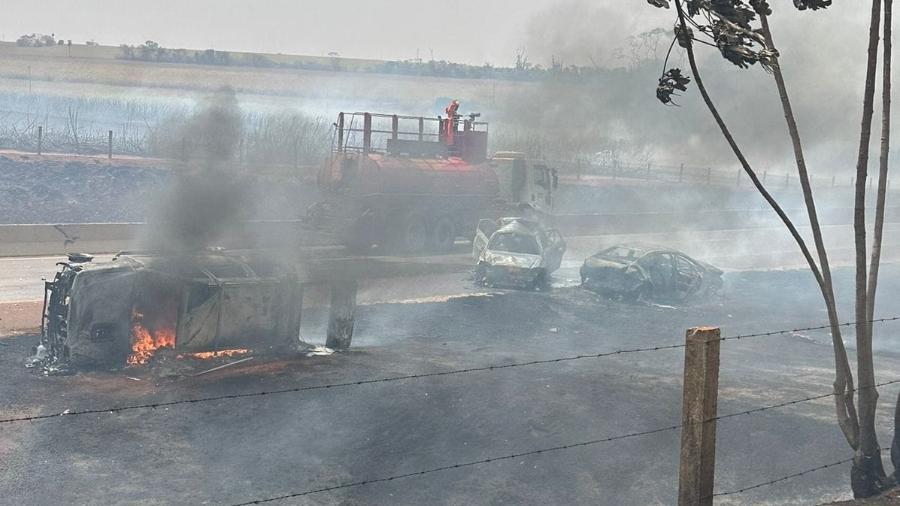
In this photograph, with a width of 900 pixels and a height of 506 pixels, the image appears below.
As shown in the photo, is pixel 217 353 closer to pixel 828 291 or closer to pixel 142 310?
pixel 142 310

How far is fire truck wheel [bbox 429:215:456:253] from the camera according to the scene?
26.4 metres

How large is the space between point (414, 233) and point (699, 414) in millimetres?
20756

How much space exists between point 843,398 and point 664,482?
1.99 meters

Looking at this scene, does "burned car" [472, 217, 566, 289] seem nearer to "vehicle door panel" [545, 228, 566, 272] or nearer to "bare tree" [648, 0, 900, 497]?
"vehicle door panel" [545, 228, 566, 272]

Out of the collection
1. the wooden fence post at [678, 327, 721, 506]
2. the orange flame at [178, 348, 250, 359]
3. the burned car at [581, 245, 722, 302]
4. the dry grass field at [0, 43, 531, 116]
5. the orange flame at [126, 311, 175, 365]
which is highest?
the dry grass field at [0, 43, 531, 116]

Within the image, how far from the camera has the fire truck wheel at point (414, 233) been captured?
1011 inches

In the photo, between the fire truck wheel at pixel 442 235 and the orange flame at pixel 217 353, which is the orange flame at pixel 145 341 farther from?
the fire truck wheel at pixel 442 235

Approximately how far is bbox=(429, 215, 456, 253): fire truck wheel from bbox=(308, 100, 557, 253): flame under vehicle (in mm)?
11

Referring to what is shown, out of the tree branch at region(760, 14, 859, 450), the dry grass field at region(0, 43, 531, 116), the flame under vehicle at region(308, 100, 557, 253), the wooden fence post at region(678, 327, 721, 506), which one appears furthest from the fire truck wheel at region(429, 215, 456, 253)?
the dry grass field at region(0, 43, 531, 116)

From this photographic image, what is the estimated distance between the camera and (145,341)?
1174 cm

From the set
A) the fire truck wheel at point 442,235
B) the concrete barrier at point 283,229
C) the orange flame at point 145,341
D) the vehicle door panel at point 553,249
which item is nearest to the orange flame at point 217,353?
the orange flame at point 145,341

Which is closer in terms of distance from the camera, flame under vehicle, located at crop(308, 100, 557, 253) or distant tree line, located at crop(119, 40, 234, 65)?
flame under vehicle, located at crop(308, 100, 557, 253)

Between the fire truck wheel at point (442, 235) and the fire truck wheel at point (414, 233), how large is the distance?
0.23m

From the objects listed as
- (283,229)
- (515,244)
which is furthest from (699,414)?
(283,229)
